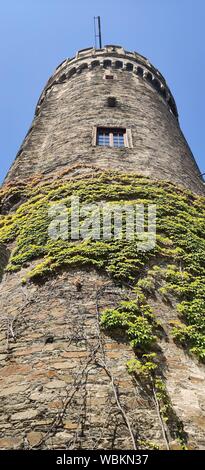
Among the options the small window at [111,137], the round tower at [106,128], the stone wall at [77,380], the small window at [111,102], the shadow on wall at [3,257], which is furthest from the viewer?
the small window at [111,102]

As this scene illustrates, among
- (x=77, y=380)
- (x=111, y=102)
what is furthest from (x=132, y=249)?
(x=111, y=102)

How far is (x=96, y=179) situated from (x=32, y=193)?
60.4 inches

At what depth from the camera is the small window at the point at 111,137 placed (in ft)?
39.1

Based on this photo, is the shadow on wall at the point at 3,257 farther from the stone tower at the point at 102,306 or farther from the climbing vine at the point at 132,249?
the climbing vine at the point at 132,249

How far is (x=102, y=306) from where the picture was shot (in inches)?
256

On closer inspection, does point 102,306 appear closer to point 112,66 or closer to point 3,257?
point 3,257

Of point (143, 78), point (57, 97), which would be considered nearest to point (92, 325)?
point (57, 97)

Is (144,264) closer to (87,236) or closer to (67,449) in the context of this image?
(87,236)

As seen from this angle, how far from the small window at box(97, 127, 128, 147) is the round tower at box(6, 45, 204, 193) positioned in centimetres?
3

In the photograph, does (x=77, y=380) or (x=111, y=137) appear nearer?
(x=77, y=380)

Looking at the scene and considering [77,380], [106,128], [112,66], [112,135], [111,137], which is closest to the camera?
[77,380]

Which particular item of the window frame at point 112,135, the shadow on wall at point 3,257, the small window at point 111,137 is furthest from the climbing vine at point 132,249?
the small window at point 111,137

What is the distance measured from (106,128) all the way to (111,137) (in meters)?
0.50

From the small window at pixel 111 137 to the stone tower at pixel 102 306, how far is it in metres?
0.04
